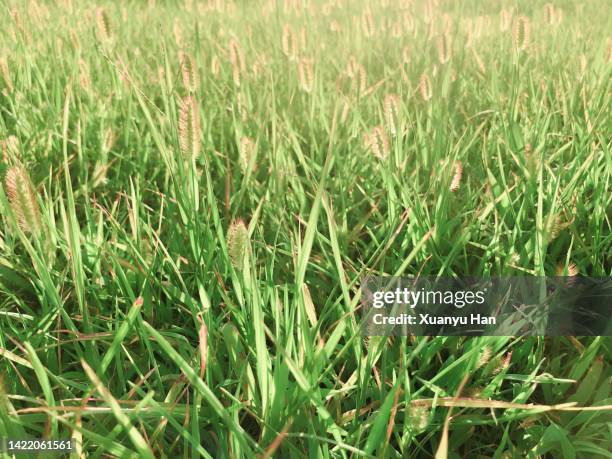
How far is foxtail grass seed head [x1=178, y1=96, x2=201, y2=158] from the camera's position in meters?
0.78

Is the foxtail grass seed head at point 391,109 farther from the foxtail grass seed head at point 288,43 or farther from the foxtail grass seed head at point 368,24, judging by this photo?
the foxtail grass seed head at point 368,24

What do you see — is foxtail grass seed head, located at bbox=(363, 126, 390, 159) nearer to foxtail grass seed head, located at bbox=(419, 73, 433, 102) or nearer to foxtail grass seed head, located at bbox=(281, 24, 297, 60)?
foxtail grass seed head, located at bbox=(419, 73, 433, 102)

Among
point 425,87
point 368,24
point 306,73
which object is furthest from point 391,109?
point 368,24

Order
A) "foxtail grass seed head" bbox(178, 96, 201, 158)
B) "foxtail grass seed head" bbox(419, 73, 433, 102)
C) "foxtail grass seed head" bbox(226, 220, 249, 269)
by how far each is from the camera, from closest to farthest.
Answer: "foxtail grass seed head" bbox(226, 220, 249, 269), "foxtail grass seed head" bbox(178, 96, 201, 158), "foxtail grass seed head" bbox(419, 73, 433, 102)

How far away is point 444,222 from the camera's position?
1.01m

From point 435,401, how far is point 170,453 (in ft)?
1.17

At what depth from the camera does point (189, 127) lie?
79cm

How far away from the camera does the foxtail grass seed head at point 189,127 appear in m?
0.78

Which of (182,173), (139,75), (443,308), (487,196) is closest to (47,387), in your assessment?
(182,173)

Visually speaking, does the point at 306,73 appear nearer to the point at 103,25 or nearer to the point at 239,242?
the point at 103,25

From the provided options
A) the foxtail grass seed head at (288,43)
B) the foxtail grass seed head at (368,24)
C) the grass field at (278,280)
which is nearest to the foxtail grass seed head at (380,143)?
the grass field at (278,280)

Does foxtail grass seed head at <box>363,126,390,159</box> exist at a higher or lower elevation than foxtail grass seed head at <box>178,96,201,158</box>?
lower

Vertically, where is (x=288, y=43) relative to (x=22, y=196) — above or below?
above

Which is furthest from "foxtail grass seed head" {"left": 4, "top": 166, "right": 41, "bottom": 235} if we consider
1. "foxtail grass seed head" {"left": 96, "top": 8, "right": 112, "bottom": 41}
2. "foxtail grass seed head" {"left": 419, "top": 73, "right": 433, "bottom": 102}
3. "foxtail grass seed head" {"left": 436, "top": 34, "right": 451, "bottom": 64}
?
"foxtail grass seed head" {"left": 436, "top": 34, "right": 451, "bottom": 64}
